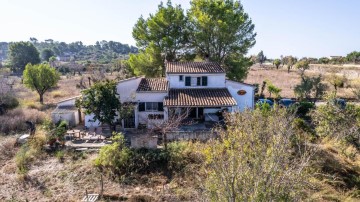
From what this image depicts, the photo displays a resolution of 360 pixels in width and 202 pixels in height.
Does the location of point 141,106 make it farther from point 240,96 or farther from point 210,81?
point 240,96

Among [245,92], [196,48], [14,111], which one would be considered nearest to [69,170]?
[14,111]

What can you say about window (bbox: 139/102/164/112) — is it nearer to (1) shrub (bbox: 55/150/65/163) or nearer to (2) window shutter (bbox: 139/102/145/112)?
(2) window shutter (bbox: 139/102/145/112)

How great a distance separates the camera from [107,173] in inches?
728

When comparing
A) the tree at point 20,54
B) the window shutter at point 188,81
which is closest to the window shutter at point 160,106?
the window shutter at point 188,81

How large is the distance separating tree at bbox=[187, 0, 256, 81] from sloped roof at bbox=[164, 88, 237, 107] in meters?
8.48

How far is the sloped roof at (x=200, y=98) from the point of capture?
24609mm

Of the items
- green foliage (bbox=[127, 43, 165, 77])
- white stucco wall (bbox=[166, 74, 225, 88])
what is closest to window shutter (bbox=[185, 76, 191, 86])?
white stucco wall (bbox=[166, 74, 225, 88])

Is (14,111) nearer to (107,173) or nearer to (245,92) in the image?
(107,173)

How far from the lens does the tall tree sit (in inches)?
1344

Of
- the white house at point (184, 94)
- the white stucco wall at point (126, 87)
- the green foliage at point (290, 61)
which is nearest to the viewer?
the white house at point (184, 94)

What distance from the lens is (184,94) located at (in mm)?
26359

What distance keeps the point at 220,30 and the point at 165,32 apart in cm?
→ 687

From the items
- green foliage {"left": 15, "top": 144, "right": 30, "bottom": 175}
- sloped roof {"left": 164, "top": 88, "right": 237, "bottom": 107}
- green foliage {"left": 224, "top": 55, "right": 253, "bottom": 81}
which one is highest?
green foliage {"left": 224, "top": 55, "right": 253, "bottom": 81}

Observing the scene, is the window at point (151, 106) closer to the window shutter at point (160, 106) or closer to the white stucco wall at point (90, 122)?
the window shutter at point (160, 106)
